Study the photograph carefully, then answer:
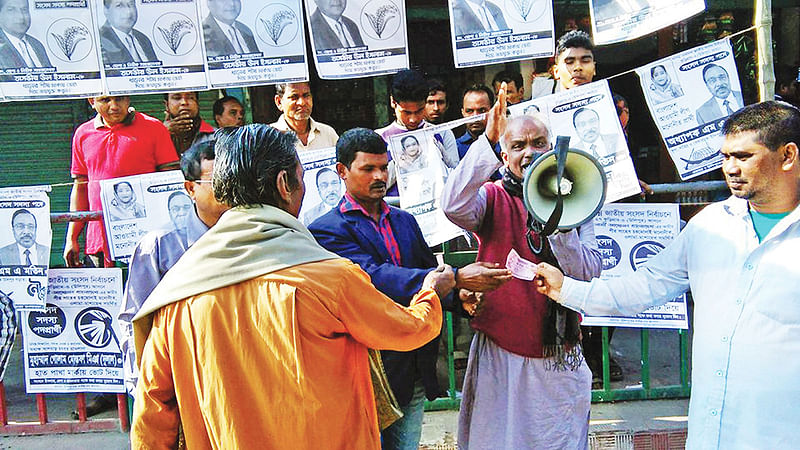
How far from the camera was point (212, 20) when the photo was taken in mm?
3453

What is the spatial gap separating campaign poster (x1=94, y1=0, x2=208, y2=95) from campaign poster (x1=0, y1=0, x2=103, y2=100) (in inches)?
2.6

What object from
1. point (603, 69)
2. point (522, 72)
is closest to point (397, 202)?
point (522, 72)

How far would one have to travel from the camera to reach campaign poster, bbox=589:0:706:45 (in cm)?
330

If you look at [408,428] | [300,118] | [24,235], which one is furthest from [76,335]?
[408,428]

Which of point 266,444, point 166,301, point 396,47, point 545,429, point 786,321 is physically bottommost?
point 545,429

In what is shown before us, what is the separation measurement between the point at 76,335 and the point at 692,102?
141 inches

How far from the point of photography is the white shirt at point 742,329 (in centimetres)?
214

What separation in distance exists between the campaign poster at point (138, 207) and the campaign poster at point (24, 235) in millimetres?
335

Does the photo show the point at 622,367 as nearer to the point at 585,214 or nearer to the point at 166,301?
the point at 585,214

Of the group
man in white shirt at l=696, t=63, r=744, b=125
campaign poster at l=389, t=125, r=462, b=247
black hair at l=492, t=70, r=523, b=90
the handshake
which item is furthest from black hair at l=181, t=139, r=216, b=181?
black hair at l=492, t=70, r=523, b=90

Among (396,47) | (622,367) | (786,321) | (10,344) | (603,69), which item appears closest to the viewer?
(786,321)

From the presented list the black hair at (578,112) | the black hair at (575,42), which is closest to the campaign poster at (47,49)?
the black hair at (578,112)

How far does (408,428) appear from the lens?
2906 mm

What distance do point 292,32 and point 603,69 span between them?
4.48m
